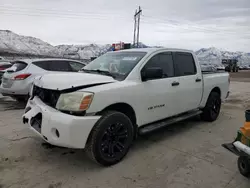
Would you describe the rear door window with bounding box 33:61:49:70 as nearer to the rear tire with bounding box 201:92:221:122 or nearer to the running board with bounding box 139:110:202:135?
the running board with bounding box 139:110:202:135

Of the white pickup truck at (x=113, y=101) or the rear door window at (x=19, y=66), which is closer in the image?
the white pickup truck at (x=113, y=101)

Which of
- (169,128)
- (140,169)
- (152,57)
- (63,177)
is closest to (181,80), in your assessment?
(152,57)

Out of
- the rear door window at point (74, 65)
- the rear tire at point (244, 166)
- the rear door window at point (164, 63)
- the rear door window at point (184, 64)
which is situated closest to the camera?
the rear tire at point (244, 166)

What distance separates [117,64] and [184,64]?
159 cm

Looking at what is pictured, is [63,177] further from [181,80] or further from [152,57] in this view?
[181,80]

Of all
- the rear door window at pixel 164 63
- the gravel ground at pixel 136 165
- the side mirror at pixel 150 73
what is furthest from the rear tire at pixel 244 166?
the rear door window at pixel 164 63

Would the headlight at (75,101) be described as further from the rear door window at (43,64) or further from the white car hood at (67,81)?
the rear door window at (43,64)

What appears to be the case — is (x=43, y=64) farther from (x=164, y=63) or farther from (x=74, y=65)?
(x=164, y=63)

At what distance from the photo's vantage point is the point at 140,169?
122 inches

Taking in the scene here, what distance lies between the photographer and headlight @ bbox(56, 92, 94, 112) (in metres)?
2.81

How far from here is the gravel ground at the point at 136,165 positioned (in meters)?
2.76

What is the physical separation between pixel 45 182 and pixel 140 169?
1247 millimetres

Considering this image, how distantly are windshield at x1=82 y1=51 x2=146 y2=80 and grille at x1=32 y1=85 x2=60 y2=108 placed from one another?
0.93 metres

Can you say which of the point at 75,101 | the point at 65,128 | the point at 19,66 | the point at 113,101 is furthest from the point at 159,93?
the point at 19,66
